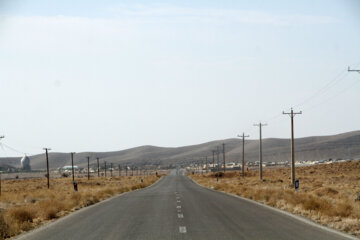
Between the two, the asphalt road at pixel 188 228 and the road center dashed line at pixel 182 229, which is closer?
the asphalt road at pixel 188 228

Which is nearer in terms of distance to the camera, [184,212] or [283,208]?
[184,212]

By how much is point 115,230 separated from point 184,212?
683 centimetres

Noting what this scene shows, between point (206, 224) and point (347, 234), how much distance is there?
4.63 m

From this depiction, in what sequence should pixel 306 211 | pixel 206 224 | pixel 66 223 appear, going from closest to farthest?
1. pixel 206 224
2. pixel 66 223
3. pixel 306 211

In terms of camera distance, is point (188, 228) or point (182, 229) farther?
point (188, 228)

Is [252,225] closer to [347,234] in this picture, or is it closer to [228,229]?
[228,229]

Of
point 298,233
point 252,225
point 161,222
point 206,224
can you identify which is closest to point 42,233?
point 161,222

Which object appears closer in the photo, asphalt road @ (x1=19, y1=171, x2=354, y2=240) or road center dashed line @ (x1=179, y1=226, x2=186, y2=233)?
asphalt road @ (x1=19, y1=171, x2=354, y2=240)

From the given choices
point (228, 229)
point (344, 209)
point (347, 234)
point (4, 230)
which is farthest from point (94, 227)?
point (344, 209)

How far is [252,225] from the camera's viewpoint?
1762 centimetres

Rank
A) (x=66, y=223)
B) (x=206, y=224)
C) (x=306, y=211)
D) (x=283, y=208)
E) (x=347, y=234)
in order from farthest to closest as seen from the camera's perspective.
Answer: (x=283, y=208) < (x=306, y=211) < (x=66, y=223) < (x=206, y=224) < (x=347, y=234)

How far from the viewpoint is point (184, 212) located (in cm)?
2309

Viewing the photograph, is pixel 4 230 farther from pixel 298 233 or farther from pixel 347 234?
pixel 347 234

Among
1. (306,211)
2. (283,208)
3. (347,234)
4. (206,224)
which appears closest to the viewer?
(347,234)
